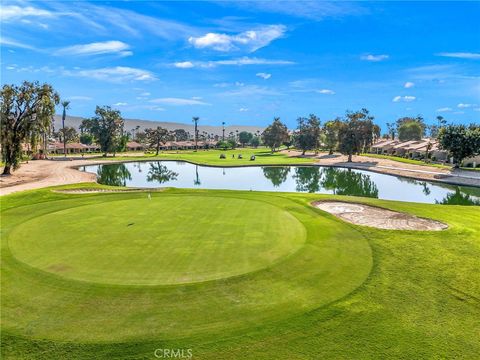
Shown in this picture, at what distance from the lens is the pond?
38375mm

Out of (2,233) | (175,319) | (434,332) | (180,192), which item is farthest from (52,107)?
(434,332)

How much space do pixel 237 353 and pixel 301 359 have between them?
143 centimetres

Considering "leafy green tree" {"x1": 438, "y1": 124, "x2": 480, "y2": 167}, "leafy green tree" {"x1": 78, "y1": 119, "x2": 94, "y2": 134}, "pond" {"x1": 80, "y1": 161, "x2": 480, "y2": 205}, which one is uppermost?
"leafy green tree" {"x1": 78, "y1": 119, "x2": 94, "y2": 134}

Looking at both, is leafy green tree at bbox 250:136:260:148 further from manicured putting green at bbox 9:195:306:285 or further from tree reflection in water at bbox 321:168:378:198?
manicured putting green at bbox 9:195:306:285

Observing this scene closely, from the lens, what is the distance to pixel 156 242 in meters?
Answer: 14.5

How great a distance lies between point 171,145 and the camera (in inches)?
5531

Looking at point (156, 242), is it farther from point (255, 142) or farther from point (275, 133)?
point (255, 142)

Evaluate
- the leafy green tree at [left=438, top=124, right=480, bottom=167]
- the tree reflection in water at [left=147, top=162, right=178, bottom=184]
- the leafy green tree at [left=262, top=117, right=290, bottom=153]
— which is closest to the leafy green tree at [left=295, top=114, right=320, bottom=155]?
the leafy green tree at [left=262, top=117, right=290, bottom=153]

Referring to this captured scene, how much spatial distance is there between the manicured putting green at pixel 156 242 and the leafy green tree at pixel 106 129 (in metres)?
71.3

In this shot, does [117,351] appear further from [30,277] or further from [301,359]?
[30,277]

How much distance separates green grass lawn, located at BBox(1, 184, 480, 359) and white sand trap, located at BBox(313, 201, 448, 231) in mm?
1305

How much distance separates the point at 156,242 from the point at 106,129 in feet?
265

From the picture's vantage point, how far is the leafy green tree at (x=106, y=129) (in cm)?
8762

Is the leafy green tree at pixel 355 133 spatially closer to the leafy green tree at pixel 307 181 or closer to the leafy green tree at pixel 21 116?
the leafy green tree at pixel 307 181
